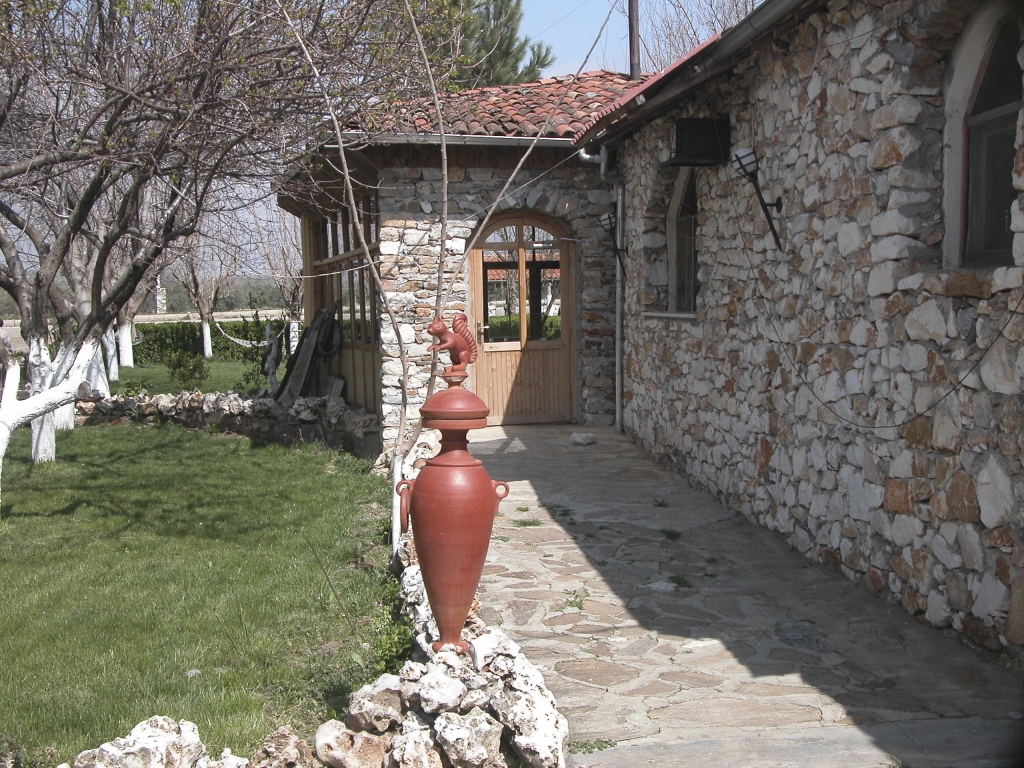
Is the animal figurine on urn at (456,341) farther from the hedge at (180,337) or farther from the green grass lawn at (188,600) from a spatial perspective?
the hedge at (180,337)

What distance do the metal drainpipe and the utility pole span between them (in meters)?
2.45

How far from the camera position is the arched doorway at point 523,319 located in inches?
426

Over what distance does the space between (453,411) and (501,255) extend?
7.46 m

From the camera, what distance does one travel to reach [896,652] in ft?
13.4

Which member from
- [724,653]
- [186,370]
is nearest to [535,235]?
[724,653]

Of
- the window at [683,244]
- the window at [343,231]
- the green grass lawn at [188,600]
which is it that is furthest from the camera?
the window at [343,231]

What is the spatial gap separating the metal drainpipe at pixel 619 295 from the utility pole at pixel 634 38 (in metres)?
2.45

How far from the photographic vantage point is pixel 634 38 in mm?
11703

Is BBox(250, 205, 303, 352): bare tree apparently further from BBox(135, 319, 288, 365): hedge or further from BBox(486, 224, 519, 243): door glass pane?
BBox(486, 224, 519, 243): door glass pane

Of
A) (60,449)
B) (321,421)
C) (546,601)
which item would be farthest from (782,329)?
(60,449)

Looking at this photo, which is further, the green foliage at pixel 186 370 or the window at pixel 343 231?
the green foliage at pixel 186 370

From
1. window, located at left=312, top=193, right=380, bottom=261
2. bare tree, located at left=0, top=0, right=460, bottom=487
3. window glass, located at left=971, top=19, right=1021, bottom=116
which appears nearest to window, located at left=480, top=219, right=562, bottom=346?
window, located at left=312, top=193, right=380, bottom=261

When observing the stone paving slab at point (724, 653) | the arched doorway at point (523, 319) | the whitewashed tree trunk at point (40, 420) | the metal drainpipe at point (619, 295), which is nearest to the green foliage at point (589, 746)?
the stone paving slab at point (724, 653)

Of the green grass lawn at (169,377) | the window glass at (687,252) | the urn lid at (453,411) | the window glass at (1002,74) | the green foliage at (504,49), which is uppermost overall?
the green foliage at (504,49)
